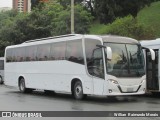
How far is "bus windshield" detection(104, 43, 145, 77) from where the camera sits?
1872 cm

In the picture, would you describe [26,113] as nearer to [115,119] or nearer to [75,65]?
[115,119]

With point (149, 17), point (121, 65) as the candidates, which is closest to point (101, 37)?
point (121, 65)

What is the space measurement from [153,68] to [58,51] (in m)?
4.86

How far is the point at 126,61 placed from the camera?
19.0 metres

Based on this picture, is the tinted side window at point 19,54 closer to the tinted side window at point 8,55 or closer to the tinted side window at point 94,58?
the tinted side window at point 8,55

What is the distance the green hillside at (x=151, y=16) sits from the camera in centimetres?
4812

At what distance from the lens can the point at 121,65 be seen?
1889 centimetres

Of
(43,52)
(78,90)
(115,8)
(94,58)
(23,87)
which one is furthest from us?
(115,8)

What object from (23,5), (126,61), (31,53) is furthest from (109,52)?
(23,5)

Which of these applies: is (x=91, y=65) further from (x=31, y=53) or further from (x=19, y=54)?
(x=19, y=54)

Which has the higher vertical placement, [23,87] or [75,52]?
[75,52]

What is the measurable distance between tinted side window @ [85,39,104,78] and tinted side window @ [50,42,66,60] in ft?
7.09

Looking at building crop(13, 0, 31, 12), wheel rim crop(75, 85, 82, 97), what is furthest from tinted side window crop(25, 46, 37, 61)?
building crop(13, 0, 31, 12)

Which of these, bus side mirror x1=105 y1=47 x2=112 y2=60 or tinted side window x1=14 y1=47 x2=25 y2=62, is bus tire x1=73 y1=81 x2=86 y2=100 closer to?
bus side mirror x1=105 y1=47 x2=112 y2=60
